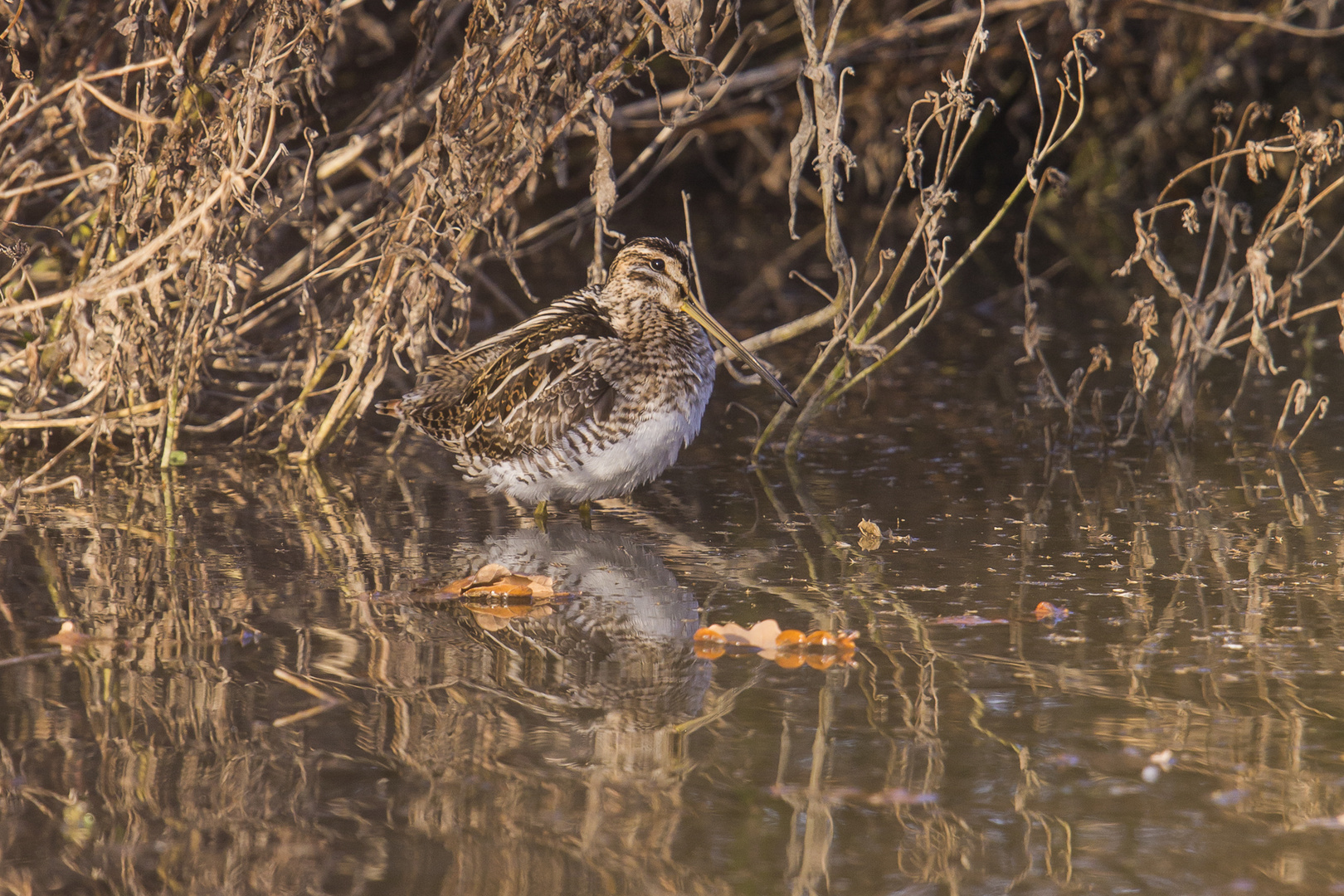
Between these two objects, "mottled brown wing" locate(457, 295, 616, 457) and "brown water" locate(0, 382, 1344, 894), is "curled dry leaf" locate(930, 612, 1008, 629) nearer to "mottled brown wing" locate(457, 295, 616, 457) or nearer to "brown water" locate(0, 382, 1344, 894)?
"brown water" locate(0, 382, 1344, 894)

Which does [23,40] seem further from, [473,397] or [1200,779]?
[1200,779]

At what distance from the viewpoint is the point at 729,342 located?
5445 mm

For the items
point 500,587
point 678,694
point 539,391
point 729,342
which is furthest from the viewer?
point 729,342

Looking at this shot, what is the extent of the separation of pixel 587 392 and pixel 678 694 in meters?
1.54

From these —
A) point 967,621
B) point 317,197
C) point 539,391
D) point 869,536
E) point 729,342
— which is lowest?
point 967,621

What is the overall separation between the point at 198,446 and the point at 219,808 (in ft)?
10.6

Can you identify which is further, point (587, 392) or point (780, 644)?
point (587, 392)

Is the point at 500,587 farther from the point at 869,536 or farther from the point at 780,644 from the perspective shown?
the point at 869,536

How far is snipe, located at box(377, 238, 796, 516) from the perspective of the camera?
4.90 meters

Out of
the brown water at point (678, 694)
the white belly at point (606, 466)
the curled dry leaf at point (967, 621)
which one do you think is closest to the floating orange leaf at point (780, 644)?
the brown water at point (678, 694)

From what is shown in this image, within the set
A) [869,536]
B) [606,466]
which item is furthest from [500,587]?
[869,536]

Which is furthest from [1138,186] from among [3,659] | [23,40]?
[3,659]

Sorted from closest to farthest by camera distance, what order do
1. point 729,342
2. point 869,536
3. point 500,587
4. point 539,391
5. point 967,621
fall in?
point 967,621 < point 500,587 < point 869,536 < point 539,391 < point 729,342

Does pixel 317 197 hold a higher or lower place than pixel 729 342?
higher
